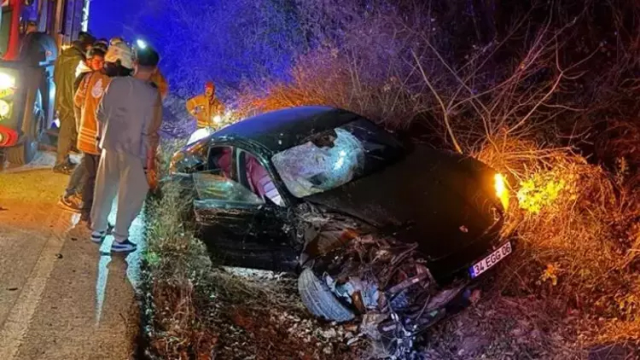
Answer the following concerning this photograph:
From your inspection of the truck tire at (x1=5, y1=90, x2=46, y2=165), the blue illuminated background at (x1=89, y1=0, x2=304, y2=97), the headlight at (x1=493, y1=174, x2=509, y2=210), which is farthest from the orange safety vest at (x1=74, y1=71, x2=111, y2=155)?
the blue illuminated background at (x1=89, y1=0, x2=304, y2=97)

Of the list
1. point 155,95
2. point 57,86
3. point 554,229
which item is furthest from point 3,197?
point 554,229

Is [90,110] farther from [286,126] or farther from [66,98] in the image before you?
[66,98]

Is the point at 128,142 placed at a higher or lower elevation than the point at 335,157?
higher

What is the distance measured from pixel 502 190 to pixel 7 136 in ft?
16.6

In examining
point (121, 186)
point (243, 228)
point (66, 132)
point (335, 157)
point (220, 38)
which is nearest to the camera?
point (121, 186)

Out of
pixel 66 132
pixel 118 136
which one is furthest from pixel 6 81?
pixel 118 136

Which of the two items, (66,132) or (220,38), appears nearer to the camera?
(66,132)

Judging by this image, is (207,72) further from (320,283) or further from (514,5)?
(320,283)

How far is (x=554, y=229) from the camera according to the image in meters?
5.69

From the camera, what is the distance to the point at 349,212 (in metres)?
4.75

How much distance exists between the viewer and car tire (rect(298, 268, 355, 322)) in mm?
4438

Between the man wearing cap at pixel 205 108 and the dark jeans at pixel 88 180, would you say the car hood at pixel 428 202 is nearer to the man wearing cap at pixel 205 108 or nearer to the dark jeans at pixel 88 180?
the dark jeans at pixel 88 180

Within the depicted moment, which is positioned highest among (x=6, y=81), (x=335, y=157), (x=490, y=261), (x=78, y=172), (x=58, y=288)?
(x=6, y=81)

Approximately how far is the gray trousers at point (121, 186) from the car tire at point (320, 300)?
145 centimetres
